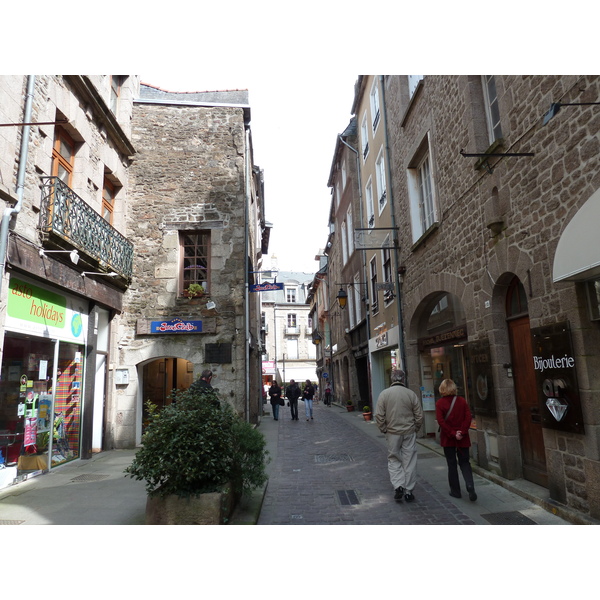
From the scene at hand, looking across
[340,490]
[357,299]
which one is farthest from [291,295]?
[340,490]

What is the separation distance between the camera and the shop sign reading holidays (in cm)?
661

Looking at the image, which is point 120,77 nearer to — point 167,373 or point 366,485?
point 167,373

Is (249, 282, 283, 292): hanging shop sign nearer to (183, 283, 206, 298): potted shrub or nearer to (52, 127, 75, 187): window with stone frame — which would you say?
(183, 283, 206, 298): potted shrub

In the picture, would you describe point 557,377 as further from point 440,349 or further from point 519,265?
point 440,349

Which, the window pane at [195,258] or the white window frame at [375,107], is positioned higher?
the white window frame at [375,107]

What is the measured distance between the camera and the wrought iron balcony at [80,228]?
23.5 feet

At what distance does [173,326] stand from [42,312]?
3646 mm

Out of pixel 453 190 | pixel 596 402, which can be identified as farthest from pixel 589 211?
pixel 453 190

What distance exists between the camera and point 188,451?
4340mm

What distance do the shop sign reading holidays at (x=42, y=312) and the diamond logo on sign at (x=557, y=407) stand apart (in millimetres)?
7096

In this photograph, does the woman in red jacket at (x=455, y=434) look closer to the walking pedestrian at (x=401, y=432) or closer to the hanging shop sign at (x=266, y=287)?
the walking pedestrian at (x=401, y=432)

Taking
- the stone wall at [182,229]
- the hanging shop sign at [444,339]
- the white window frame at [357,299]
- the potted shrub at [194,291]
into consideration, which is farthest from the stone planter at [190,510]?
the white window frame at [357,299]

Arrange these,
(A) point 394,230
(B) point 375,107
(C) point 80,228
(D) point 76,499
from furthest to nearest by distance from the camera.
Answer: (B) point 375,107
(A) point 394,230
(C) point 80,228
(D) point 76,499

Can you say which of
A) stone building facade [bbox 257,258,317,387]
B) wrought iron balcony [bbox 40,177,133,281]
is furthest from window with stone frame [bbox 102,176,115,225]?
stone building facade [bbox 257,258,317,387]
